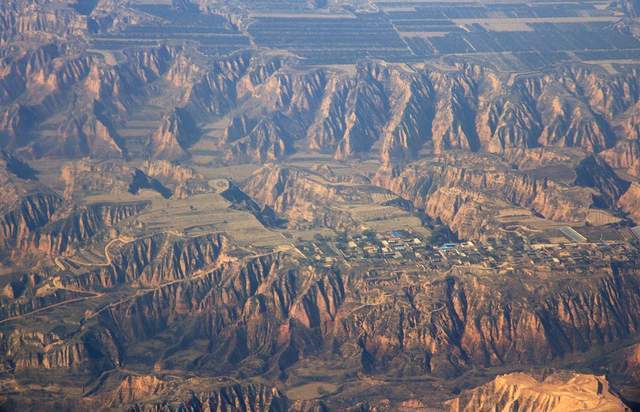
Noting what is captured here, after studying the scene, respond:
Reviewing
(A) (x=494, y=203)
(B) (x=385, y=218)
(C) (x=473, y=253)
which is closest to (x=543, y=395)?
(C) (x=473, y=253)

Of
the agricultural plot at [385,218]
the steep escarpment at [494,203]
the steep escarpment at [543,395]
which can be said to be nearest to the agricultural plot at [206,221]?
the agricultural plot at [385,218]

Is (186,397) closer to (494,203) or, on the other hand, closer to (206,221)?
(206,221)

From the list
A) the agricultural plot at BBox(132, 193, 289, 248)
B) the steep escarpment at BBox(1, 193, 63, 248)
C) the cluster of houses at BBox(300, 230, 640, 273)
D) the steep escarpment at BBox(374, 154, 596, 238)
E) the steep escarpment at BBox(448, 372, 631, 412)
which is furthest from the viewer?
the steep escarpment at BBox(1, 193, 63, 248)

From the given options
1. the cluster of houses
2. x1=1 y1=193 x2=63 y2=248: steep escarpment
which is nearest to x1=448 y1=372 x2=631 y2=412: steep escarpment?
the cluster of houses

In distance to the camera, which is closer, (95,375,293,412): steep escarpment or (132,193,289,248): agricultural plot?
(95,375,293,412): steep escarpment

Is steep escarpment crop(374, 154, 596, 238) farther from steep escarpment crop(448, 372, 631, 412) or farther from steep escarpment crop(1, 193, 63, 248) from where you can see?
steep escarpment crop(1, 193, 63, 248)

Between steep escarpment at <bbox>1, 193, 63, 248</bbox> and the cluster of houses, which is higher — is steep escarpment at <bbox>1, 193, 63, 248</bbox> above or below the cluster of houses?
below

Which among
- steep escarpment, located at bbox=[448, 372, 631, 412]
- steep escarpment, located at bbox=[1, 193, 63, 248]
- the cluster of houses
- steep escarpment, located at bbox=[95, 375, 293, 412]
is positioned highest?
steep escarpment, located at bbox=[448, 372, 631, 412]

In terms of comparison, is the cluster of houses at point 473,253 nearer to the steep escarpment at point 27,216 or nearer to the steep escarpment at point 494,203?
the steep escarpment at point 494,203
